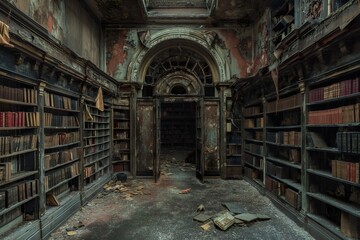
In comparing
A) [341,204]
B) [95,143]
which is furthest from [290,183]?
[95,143]

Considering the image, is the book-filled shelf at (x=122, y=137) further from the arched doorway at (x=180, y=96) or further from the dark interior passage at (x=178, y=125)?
the dark interior passage at (x=178, y=125)

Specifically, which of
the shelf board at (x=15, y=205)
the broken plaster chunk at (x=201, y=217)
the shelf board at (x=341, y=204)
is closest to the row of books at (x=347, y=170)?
the shelf board at (x=341, y=204)

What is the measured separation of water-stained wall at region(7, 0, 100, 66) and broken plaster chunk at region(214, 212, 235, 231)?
14.9ft

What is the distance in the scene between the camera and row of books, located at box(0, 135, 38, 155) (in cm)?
299

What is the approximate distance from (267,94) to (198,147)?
9.52 feet

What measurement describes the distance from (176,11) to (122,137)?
450 centimetres

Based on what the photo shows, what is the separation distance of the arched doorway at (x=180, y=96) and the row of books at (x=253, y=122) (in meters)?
0.90

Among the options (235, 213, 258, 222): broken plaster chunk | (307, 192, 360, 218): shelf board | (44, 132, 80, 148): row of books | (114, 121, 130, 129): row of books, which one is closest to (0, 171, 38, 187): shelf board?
(44, 132, 80, 148): row of books

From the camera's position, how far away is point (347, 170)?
3096 mm

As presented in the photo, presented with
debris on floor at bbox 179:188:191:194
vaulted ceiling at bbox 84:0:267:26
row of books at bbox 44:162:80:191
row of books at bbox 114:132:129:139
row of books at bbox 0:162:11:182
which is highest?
vaulted ceiling at bbox 84:0:267:26

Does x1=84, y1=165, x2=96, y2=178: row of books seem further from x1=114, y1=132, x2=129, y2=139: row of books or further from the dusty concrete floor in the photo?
x1=114, y1=132, x2=129, y2=139: row of books

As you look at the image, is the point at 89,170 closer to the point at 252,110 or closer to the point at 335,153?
the point at 252,110

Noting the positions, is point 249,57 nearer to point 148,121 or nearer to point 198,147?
point 198,147

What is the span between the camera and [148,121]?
310 inches
